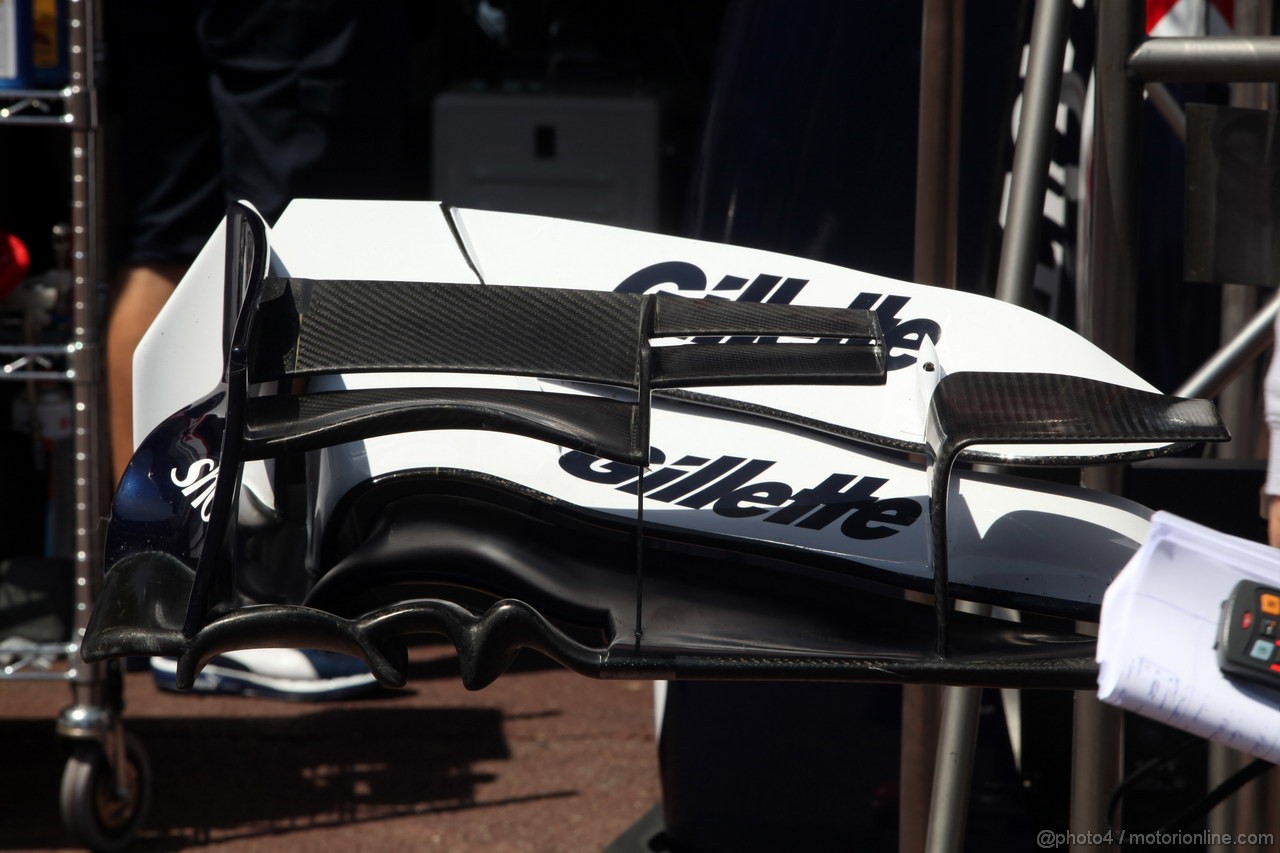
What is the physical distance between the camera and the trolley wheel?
1.92 meters

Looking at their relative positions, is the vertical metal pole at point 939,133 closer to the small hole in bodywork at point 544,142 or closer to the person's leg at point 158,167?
the person's leg at point 158,167

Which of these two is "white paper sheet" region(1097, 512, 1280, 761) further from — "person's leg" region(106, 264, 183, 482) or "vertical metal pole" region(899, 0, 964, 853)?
"person's leg" region(106, 264, 183, 482)

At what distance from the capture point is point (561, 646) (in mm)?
837

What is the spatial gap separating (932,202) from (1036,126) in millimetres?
107

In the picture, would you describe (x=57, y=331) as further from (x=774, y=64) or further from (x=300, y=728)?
(x=774, y=64)

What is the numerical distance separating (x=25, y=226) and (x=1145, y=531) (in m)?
2.36

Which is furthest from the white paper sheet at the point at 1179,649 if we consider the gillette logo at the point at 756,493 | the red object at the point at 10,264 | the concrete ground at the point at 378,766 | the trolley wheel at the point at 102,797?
the red object at the point at 10,264

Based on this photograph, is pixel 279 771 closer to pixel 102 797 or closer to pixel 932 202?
pixel 102 797

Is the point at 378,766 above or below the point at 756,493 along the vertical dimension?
below

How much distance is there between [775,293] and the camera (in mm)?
1234

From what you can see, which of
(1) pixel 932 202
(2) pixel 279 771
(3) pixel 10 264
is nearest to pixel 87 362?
(3) pixel 10 264

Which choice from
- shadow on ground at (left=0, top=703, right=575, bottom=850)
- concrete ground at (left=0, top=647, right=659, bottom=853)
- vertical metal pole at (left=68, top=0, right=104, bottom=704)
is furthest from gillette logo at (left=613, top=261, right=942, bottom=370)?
shadow on ground at (left=0, top=703, right=575, bottom=850)

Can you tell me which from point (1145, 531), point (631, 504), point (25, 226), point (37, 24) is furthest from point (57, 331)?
point (1145, 531)

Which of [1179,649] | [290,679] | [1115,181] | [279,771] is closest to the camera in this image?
[1179,649]
